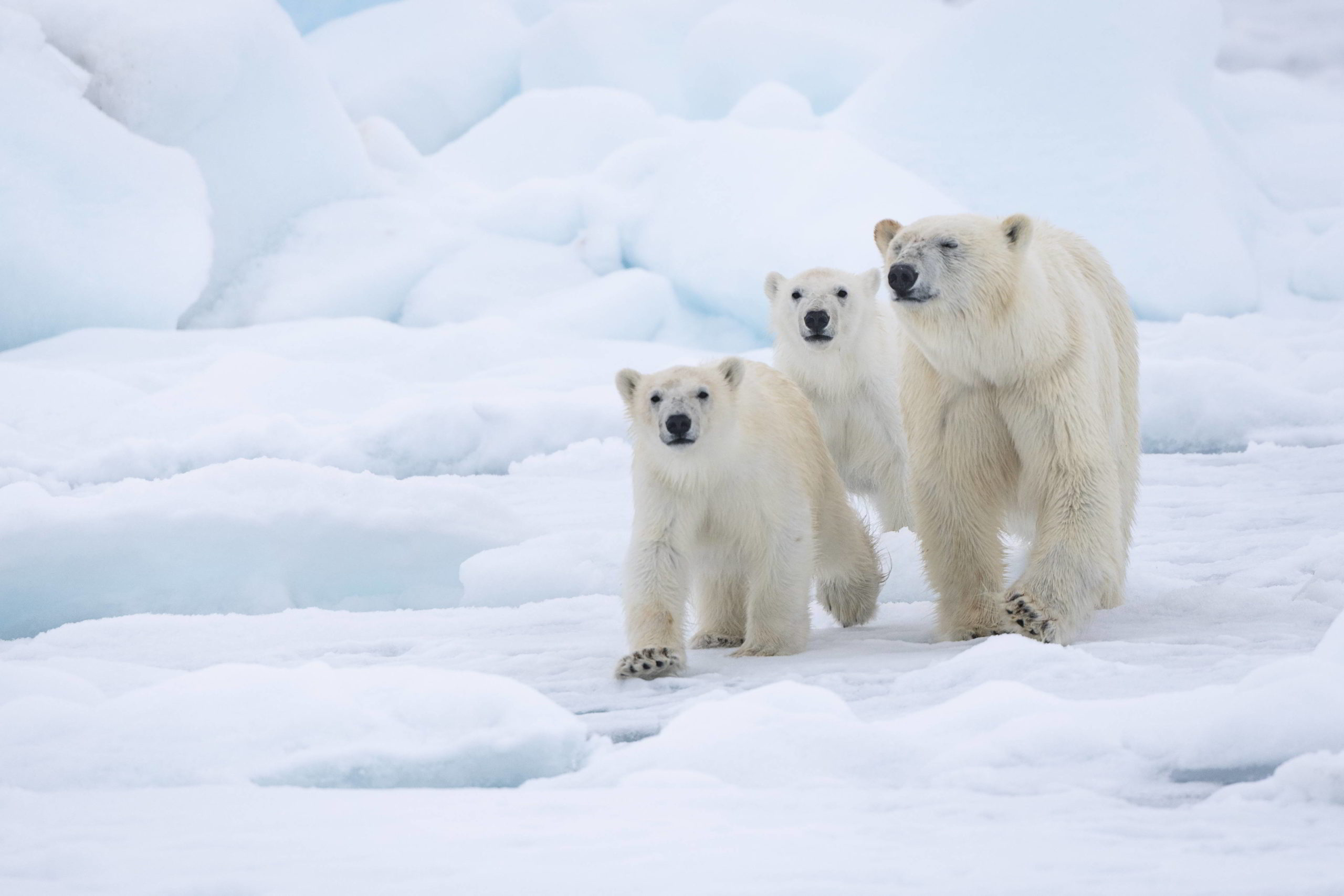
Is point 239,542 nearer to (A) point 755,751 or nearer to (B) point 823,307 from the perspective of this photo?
(B) point 823,307

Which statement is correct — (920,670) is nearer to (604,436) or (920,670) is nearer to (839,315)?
(839,315)

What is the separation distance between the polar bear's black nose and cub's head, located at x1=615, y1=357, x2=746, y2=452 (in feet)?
1.38

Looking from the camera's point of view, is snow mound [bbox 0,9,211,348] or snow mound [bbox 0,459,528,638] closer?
snow mound [bbox 0,459,528,638]

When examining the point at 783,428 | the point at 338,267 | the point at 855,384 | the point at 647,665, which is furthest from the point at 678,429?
the point at 338,267

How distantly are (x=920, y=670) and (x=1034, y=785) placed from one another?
77 centimetres

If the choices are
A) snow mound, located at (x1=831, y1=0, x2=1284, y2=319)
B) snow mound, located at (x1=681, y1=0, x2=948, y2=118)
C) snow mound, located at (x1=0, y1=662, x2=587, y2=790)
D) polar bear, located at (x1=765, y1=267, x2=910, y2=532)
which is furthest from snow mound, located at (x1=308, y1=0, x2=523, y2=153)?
snow mound, located at (x1=0, y1=662, x2=587, y2=790)

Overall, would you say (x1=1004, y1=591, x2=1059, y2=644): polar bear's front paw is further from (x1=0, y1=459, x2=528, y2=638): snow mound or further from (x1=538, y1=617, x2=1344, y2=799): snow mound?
(x1=0, y1=459, x2=528, y2=638): snow mound

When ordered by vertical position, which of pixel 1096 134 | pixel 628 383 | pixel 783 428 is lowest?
pixel 783 428

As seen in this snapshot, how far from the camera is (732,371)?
3.15 metres

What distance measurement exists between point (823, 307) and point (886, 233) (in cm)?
→ 99

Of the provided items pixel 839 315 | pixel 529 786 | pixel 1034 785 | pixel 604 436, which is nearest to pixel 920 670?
pixel 1034 785

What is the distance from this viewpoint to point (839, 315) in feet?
14.2

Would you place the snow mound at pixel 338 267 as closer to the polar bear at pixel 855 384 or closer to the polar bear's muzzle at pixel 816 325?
the polar bear at pixel 855 384

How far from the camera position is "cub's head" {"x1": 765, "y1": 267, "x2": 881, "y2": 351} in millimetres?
4219
